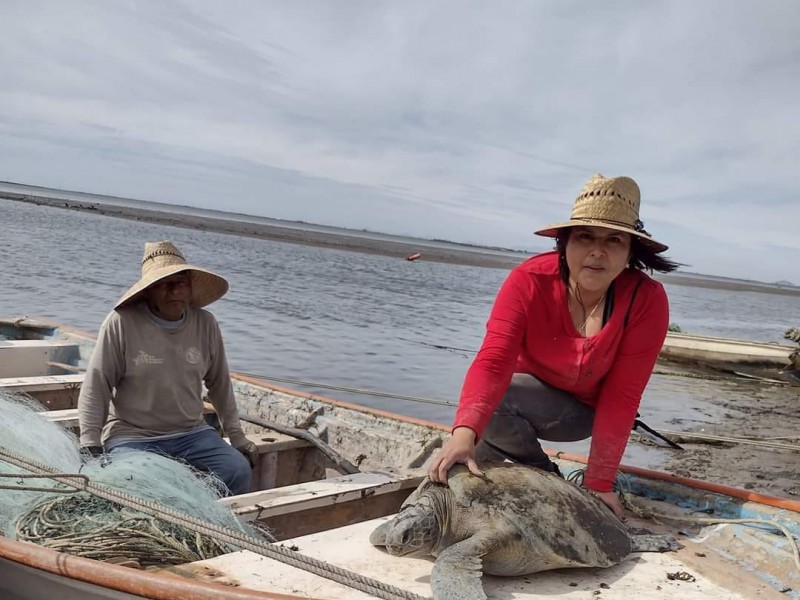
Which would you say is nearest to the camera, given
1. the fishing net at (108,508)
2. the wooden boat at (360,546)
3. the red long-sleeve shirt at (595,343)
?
the wooden boat at (360,546)

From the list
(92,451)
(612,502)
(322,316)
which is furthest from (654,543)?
(322,316)

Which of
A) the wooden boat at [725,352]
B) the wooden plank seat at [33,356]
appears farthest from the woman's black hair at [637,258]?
the wooden boat at [725,352]

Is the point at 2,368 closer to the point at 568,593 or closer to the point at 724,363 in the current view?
the point at 568,593

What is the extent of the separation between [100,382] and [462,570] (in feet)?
7.43

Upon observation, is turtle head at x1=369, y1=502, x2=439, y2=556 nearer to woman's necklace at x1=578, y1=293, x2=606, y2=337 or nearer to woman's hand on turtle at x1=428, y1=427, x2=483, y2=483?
woman's hand on turtle at x1=428, y1=427, x2=483, y2=483

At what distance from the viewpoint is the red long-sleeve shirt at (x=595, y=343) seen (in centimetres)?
327

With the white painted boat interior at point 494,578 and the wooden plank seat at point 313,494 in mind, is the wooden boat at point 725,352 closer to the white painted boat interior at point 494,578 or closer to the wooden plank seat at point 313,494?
the wooden plank seat at point 313,494

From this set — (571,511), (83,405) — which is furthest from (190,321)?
(571,511)

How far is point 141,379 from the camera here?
387cm

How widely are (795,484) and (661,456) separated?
1433 millimetres

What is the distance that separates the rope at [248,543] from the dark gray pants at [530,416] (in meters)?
1.39

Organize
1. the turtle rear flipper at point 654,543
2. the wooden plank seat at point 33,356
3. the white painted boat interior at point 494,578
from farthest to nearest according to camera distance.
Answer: the wooden plank seat at point 33,356 < the turtle rear flipper at point 654,543 < the white painted boat interior at point 494,578

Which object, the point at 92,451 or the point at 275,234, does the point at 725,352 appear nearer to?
the point at 92,451

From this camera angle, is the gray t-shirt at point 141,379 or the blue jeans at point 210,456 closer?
the gray t-shirt at point 141,379
